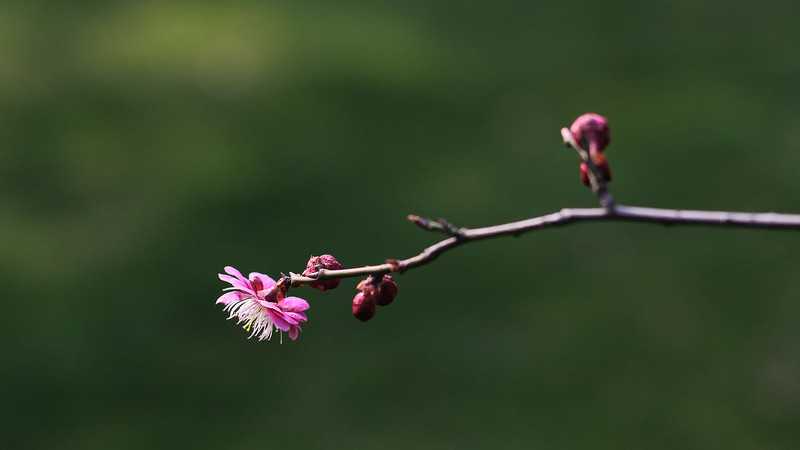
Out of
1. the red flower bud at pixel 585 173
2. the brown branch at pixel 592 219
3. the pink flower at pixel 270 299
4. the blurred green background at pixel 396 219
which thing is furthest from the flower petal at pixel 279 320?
the blurred green background at pixel 396 219

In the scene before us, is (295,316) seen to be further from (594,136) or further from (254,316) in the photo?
(594,136)

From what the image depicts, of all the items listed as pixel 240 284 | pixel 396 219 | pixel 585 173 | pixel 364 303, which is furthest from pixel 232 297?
pixel 396 219

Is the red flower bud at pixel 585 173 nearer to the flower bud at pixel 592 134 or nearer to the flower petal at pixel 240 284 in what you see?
the flower bud at pixel 592 134

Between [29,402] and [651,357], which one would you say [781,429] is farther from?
[29,402]

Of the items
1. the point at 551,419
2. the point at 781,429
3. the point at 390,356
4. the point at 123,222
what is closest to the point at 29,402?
the point at 123,222

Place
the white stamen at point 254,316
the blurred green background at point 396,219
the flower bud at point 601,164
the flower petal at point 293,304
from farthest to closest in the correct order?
the blurred green background at point 396,219, the white stamen at point 254,316, the flower petal at point 293,304, the flower bud at point 601,164

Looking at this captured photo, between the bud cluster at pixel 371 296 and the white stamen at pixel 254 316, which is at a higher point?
the bud cluster at pixel 371 296
